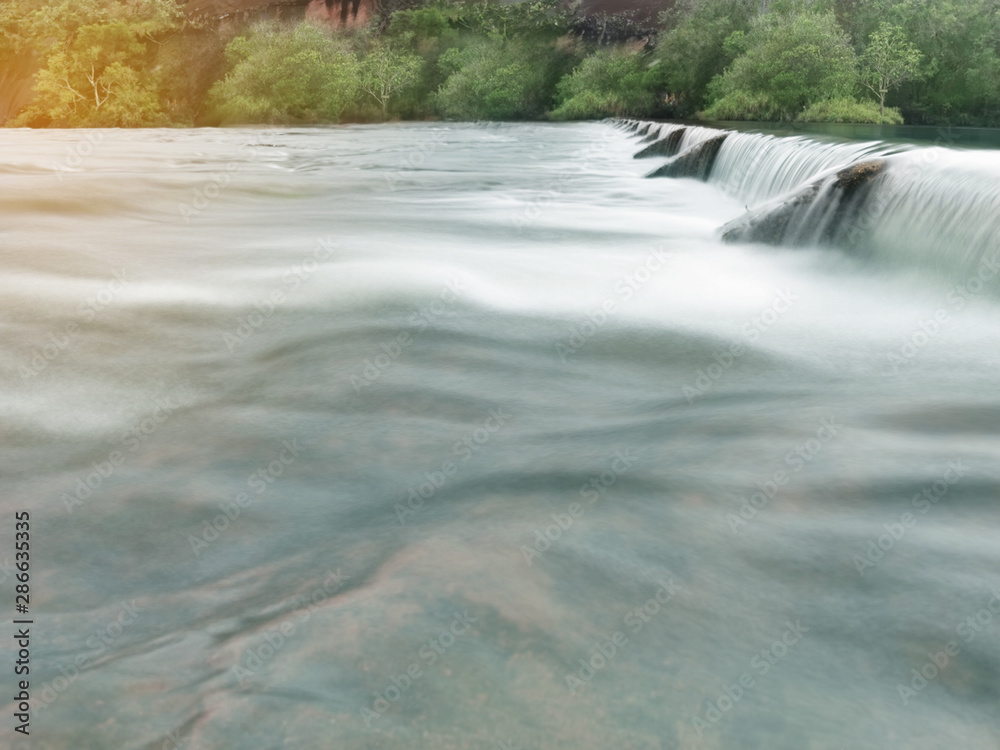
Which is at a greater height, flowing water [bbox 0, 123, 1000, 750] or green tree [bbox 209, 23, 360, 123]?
flowing water [bbox 0, 123, 1000, 750]

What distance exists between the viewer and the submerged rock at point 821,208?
5.98m

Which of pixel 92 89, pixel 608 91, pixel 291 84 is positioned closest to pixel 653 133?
pixel 608 91

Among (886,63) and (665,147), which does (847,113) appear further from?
(665,147)

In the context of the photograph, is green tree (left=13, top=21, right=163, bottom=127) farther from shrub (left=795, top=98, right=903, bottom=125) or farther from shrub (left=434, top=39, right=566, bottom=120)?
shrub (left=795, top=98, right=903, bottom=125)

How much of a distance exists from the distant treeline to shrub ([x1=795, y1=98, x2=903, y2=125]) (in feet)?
0.22

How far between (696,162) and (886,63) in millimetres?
24053

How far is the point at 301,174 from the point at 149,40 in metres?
52.0

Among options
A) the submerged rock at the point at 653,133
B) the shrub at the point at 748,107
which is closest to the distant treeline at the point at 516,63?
the shrub at the point at 748,107

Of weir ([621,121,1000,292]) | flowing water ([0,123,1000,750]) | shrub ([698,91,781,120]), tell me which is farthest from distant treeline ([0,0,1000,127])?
flowing water ([0,123,1000,750])

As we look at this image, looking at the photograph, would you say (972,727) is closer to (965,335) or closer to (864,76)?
(965,335)

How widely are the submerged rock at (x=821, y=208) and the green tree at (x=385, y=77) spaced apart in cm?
4486

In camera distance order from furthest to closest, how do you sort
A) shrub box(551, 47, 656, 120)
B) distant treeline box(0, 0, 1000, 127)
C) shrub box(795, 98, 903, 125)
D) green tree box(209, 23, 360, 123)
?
green tree box(209, 23, 360, 123)
shrub box(551, 47, 656, 120)
distant treeline box(0, 0, 1000, 127)
shrub box(795, 98, 903, 125)

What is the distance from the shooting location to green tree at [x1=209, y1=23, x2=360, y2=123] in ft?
152

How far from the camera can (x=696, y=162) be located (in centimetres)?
1223
